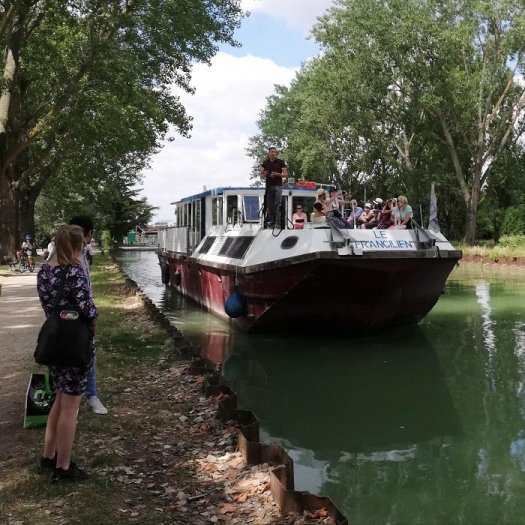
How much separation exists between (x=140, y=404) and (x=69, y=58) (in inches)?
694

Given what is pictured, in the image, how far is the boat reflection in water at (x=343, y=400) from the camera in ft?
21.5

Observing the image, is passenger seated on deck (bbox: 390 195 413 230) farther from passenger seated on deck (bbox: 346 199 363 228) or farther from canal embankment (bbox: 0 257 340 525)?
canal embankment (bbox: 0 257 340 525)

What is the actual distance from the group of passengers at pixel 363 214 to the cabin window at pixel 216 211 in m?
3.65

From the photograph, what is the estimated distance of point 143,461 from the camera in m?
5.72

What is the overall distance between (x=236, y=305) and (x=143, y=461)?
27.0 feet

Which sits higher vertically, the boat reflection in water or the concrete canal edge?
the concrete canal edge

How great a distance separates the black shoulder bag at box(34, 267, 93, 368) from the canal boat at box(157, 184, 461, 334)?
7435 mm

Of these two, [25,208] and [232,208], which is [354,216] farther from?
[25,208]

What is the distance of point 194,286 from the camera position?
20.1 meters

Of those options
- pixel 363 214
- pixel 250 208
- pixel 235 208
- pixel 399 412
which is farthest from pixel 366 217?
pixel 399 412

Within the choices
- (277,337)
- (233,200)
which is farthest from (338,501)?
(233,200)

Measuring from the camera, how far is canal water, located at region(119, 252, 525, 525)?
18.7ft

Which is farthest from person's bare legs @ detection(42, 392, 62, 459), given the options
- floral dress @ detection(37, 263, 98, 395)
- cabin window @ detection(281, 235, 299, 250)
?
cabin window @ detection(281, 235, 299, 250)

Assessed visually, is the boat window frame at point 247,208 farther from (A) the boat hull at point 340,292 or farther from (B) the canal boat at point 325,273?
(A) the boat hull at point 340,292
